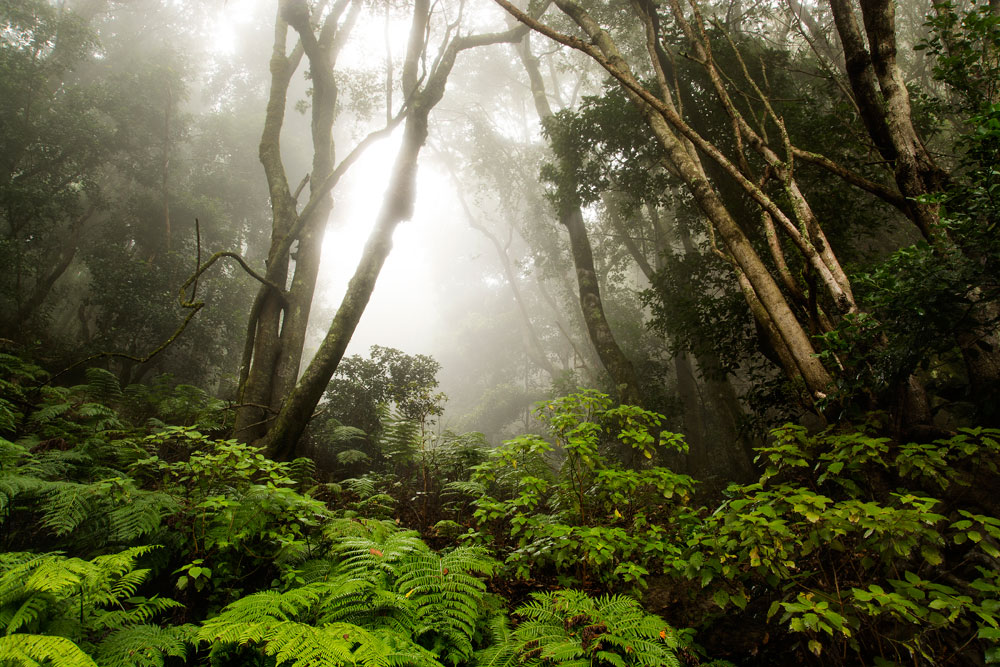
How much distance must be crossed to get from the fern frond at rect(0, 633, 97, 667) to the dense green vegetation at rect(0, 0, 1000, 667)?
0.04 feet

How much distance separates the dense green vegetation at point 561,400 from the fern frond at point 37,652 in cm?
1

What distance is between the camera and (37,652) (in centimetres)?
137

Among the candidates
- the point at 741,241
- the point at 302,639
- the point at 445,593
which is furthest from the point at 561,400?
the point at 302,639

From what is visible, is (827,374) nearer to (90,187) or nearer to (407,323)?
(90,187)

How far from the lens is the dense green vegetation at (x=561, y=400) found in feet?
6.84

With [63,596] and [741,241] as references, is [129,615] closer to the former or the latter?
[63,596]

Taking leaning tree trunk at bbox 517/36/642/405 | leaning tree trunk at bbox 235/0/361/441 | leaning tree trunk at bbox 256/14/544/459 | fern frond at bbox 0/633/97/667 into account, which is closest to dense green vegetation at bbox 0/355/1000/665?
fern frond at bbox 0/633/97/667

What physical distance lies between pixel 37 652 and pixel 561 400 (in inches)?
142

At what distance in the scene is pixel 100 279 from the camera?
469 inches

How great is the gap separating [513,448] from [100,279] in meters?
14.0

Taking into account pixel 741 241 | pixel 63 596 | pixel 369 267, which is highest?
pixel 369 267

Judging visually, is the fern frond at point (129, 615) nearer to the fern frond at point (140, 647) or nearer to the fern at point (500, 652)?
the fern frond at point (140, 647)

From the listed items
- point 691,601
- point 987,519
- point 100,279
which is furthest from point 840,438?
point 100,279

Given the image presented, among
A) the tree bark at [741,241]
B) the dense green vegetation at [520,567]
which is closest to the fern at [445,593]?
the dense green vegetation at [520,567]
